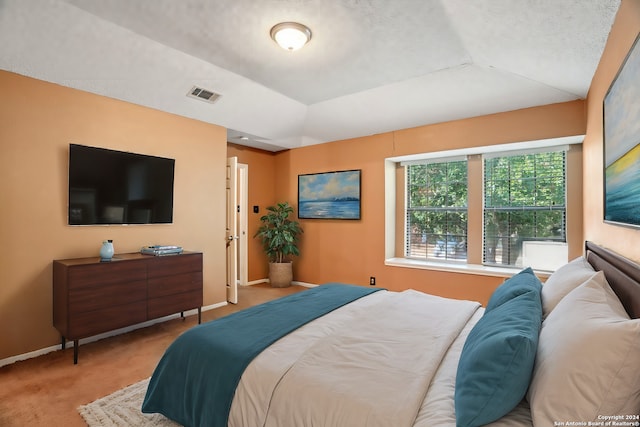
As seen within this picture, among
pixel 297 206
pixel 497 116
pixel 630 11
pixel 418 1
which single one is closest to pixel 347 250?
pixel 297 206

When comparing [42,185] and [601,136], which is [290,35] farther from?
[42,185]

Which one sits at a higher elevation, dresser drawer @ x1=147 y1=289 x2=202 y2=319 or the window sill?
the window sill

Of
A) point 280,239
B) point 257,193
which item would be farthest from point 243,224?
point 280,239

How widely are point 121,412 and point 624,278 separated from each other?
2.86 m

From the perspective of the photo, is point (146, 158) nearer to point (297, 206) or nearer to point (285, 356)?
point (297, 206)

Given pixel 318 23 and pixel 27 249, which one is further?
pixel 27 249

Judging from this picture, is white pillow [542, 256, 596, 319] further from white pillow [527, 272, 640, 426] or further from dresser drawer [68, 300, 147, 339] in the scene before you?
dresser drawer [68, 300, 147, 339]

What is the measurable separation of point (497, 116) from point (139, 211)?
4.22 meters

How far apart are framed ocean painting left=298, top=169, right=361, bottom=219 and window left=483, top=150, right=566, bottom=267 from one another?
179 cm

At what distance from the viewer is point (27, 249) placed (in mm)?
2871

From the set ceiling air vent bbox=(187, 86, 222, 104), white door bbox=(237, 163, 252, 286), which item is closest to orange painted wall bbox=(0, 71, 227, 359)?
ceiling air vent bbox=(187, 86, 222, 104)

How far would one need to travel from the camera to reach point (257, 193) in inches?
228

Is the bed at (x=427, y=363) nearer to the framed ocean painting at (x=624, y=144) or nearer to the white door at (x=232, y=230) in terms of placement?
the framed ocean painting at (x=624, y=144)

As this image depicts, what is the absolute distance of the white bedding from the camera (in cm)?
120
